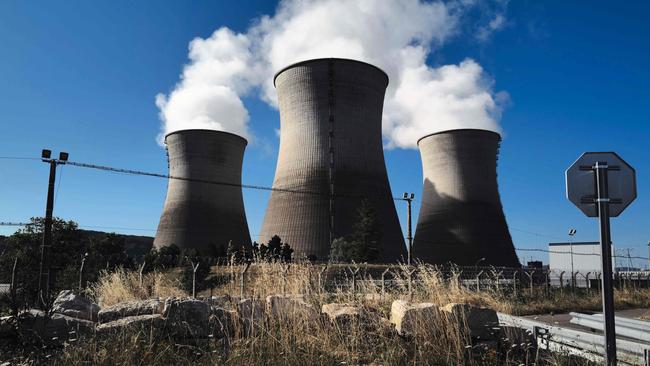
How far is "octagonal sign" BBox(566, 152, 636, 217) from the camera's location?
3.24 m

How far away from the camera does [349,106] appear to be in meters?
23.0

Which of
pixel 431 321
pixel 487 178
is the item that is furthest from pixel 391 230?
pixel 431 321

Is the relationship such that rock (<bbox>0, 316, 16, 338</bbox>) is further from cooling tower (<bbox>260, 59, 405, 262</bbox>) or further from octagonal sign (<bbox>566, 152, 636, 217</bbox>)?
cooling tower (<bbox>260, 59, 405, 262</bbox>)

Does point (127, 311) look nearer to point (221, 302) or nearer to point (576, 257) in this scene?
point (221, 302)

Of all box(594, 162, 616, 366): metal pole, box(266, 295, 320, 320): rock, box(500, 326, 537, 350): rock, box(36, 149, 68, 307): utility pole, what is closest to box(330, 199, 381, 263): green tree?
box(36, 149, 68, 307): utility pole

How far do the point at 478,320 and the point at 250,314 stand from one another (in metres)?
1.90

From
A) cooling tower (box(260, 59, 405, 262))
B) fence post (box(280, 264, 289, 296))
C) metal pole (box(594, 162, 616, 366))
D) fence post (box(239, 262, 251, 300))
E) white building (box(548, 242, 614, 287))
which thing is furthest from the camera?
white building (box(548, 242, 614, 287))

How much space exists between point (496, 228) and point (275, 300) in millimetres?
27567

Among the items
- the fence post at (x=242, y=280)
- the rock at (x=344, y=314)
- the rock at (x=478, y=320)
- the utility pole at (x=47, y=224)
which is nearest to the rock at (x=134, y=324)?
the fence post at (x=242, y=280)

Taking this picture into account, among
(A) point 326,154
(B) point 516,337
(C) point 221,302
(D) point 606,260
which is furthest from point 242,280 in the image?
(A) point 326,154

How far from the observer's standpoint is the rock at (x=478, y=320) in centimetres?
406

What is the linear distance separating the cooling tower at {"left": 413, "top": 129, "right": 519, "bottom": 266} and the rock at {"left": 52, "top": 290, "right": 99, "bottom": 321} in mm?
26117

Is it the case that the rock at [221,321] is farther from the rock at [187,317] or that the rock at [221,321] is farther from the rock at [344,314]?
the rock at [344,314]

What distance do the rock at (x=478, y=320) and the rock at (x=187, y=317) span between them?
6.43 ft
